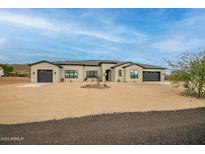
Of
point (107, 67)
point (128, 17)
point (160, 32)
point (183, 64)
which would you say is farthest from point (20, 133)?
point (107, 67)

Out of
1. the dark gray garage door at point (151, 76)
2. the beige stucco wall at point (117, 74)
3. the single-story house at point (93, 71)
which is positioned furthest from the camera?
the dark gray garage door at point (151, 76)

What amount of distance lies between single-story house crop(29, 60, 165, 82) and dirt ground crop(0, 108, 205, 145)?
24.7 meters

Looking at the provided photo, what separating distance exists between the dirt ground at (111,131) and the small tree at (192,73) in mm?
8480

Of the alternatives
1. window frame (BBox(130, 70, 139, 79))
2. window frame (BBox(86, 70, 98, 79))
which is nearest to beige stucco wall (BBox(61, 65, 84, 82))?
window frame (BBox(86, 70, 98, 79))

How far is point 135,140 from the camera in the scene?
290 inches

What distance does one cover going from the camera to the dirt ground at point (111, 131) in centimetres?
744

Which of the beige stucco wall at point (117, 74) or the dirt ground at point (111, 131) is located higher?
the beige stucco wall at point (117, 74)

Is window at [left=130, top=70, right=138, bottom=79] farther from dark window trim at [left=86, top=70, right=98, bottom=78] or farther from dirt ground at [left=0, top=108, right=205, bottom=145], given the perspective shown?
dirt ground at [left=0, top=108, right=205, bottom=145]

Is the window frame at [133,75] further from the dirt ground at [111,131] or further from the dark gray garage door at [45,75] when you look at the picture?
the dirt ground at [111,131]

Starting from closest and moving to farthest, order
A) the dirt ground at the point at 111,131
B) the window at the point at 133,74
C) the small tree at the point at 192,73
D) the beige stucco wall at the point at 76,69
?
the dirt ground at the point at 111,131
the small tree at the point at 192,73
the beige stucco wall at the point at 76,69
the window at the point at 133,74

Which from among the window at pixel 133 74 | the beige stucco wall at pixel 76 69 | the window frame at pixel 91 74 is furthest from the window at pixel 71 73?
the window at pixel 133 74

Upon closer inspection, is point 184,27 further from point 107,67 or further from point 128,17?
point 107,67

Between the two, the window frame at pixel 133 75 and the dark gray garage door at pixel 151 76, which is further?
the dark gray garage door at pixel 151 76

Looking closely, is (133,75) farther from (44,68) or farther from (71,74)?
(44,68)
